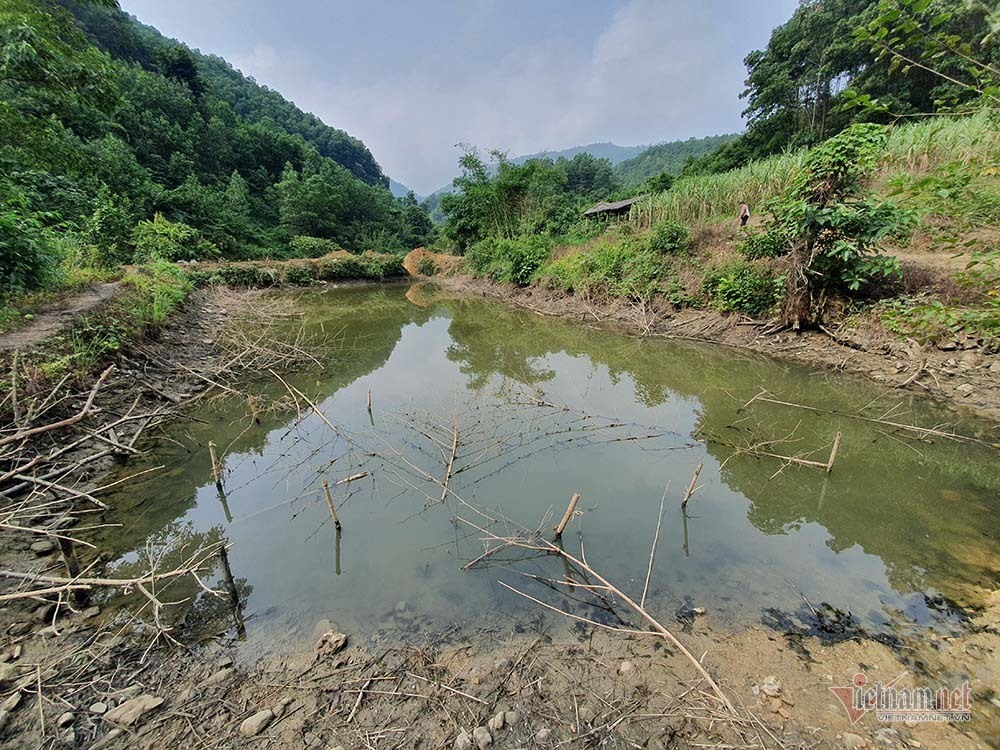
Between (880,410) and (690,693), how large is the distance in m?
5.80

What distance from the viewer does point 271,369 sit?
25.9 ft

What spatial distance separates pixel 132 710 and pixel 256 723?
0.68 metres

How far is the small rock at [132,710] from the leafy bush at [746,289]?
35.2 ft

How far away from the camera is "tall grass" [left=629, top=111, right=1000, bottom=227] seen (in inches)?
362

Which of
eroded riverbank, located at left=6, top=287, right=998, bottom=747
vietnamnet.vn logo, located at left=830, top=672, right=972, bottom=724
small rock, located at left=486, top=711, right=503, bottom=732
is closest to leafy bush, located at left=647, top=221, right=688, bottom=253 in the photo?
eroded riverbank, located at left=6, top=287, right=998, bottom=747

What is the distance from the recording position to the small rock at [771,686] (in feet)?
7.28

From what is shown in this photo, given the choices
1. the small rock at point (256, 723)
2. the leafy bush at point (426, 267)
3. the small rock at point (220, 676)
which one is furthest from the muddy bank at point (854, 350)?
the leafy bush at point (426, 267)

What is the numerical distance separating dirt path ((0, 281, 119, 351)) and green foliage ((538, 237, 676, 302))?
39.6ft

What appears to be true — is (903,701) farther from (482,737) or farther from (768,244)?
(768,244)

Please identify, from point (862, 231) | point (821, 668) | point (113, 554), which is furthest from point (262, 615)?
point (862, 231)

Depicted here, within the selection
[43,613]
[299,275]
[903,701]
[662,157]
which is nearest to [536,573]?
[903,701]

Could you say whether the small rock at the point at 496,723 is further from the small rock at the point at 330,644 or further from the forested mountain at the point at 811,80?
the forested mountain at the point at 811,80

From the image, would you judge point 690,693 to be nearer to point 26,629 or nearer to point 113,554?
point 26,629

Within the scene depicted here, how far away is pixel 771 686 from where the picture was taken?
7.40 feet
